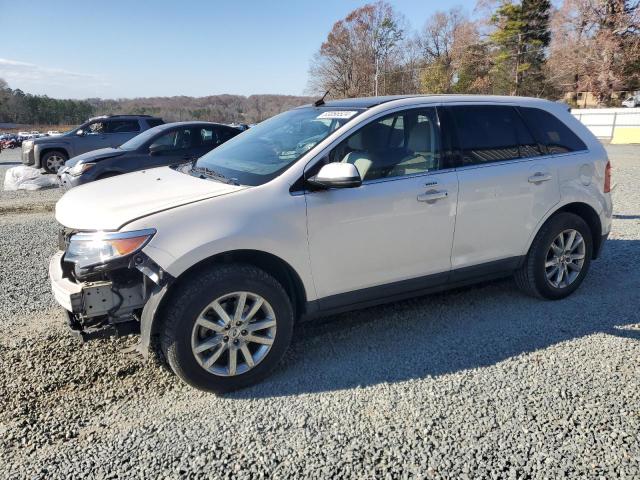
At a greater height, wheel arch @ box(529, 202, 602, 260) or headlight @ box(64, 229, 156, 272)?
headlight @ box(64, 229, 156, 272)

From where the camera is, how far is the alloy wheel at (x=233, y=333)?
299 centimetres

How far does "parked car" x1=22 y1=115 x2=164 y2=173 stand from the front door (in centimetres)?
1236

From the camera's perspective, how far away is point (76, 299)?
2832 millimetres

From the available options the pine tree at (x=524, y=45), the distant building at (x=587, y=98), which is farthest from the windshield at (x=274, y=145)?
the pine tree at (x=524, y=45)

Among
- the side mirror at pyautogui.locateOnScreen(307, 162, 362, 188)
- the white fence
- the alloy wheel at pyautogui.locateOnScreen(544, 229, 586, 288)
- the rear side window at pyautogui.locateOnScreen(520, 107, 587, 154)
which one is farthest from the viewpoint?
the white fence

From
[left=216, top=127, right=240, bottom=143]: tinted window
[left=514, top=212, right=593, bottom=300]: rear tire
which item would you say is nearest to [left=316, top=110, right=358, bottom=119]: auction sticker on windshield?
[left=514, top=212, right=593, bottom=300]: rear tire

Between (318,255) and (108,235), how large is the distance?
1.31 m

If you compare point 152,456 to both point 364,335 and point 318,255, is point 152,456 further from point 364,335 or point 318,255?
point 364,335

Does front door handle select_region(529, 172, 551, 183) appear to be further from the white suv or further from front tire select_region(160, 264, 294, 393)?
front tire select_region(160, 264, 294, 393)

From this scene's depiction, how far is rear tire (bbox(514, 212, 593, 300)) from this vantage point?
14.2ft

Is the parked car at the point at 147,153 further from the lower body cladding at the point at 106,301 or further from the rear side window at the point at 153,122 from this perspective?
the lower body cladding at the point at 106,301

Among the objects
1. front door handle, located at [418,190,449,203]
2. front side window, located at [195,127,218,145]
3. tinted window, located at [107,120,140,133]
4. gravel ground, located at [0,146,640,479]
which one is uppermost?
tinted window, located at [107,120,140,133]

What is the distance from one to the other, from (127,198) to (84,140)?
12.8m

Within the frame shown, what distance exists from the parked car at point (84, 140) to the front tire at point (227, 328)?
12.7m
